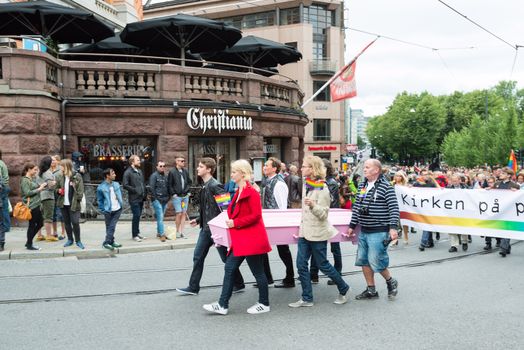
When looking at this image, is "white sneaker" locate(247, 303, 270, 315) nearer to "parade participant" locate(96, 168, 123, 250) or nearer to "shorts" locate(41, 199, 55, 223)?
"parade participant" locate(96, 168, 123, 250)

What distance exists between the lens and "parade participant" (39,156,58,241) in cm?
1116

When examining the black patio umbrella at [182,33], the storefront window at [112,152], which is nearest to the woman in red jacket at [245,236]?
the storefront window at [112,152]

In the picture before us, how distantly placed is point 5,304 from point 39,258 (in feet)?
11.8

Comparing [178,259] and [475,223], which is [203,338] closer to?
[178,259]

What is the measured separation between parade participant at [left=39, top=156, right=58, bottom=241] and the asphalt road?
223cm

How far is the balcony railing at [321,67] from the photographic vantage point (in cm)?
5503

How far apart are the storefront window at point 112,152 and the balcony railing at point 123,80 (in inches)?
54.7

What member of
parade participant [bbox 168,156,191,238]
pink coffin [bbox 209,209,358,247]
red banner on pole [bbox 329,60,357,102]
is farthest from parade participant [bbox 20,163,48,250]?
red banner on pole [bbox 329,60,357,102]

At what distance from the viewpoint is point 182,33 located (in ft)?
59.3

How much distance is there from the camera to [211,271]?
8.93 m

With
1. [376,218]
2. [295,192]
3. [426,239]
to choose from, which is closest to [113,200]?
[295,192]

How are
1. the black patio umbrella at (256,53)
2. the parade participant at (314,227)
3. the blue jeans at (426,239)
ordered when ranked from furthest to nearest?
1. the black patio umbrella at (256,53)
2. the blue jeans at (426,239)
3. the parade participant at (314,227)

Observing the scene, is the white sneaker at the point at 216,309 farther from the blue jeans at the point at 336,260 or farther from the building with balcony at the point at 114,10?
the building with balcony at the point at 114,10

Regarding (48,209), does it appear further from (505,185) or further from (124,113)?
(505,185)
